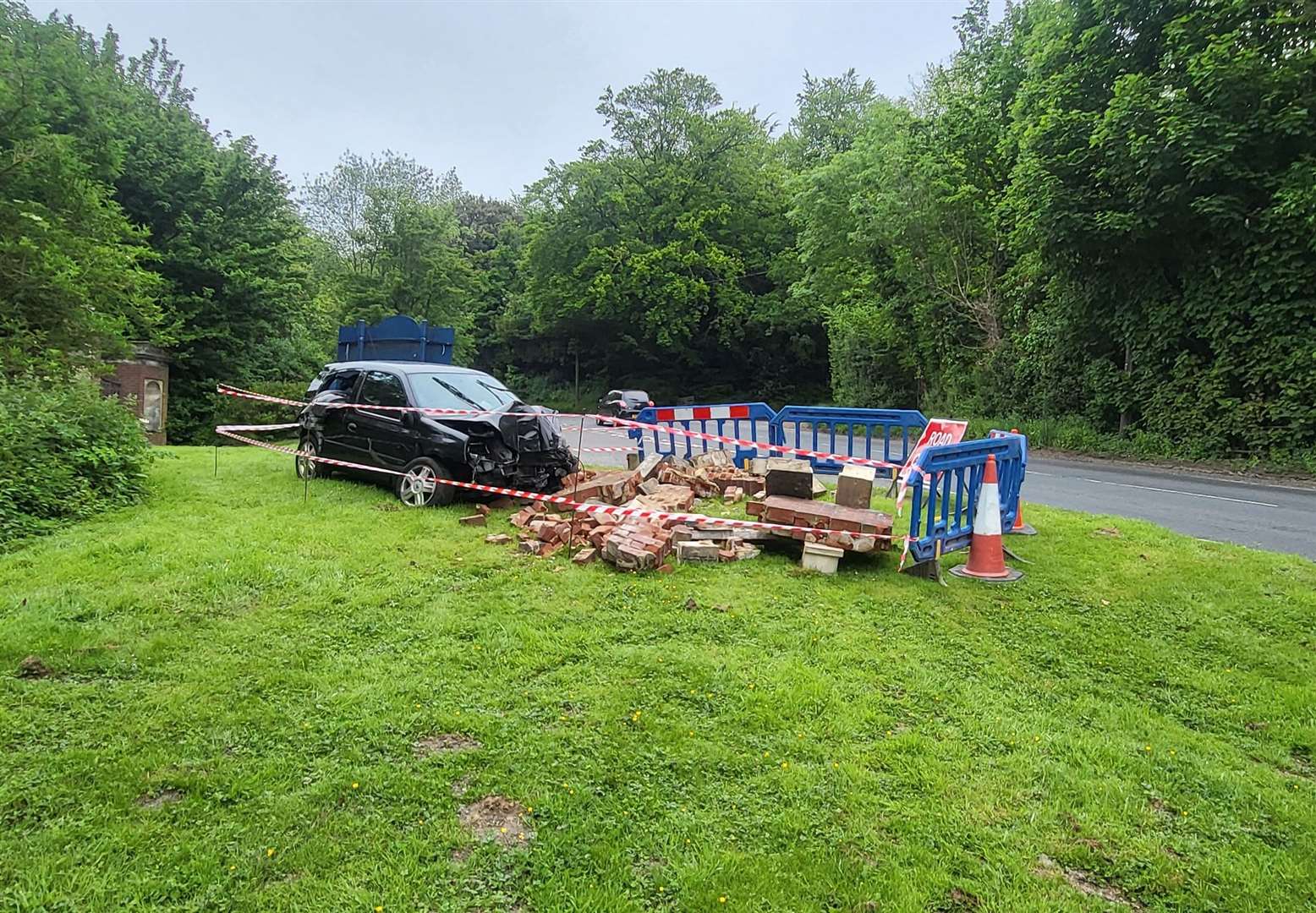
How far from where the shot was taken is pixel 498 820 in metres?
2.75

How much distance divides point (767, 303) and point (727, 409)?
28.1 m

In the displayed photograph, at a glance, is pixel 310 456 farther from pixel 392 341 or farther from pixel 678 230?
pixel 678 230

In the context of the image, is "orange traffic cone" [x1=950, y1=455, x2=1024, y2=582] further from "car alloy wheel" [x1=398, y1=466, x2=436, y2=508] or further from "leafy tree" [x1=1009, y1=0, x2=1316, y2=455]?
"leafy tree" [x1=1009, y1=0, x2=1316, y2=455]

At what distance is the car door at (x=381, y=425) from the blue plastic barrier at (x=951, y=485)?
19.4 feet

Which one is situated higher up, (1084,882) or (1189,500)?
(1189,500)

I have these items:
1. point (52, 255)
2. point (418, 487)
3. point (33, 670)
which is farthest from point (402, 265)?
point (33, 670)

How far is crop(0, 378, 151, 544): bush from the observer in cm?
692

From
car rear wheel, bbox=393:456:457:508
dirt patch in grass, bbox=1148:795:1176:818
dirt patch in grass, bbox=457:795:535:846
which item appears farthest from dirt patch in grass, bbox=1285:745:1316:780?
car rear wheel, bbox=393:456:457:508

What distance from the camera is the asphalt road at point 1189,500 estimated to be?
8.17 metres

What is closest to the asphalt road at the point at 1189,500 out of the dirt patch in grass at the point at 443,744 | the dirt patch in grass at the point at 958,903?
the dirt patch in grass at the point at 958,903

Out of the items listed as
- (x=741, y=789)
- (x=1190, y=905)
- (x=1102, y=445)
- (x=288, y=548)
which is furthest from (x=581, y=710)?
(x=1102, y=445)

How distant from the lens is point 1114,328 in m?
16.5

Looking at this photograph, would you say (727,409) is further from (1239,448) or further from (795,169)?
(795,169)

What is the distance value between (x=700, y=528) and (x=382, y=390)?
5.01 meters
